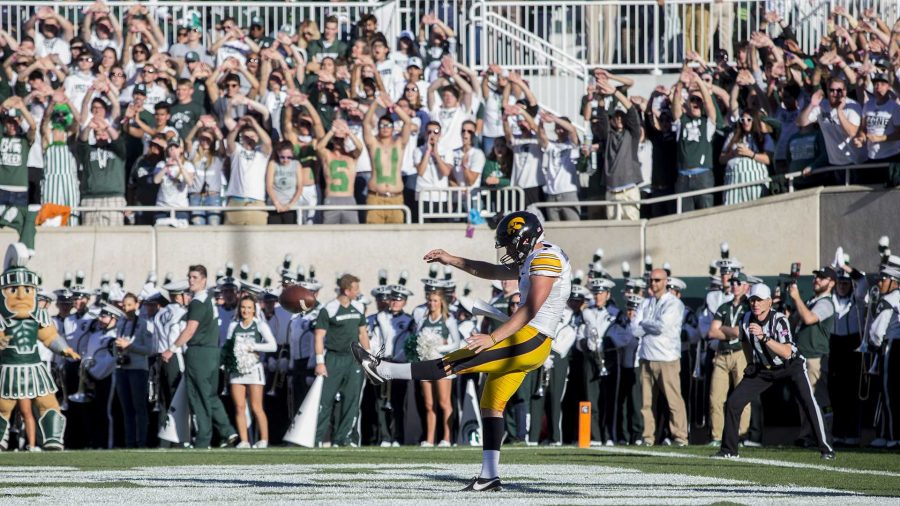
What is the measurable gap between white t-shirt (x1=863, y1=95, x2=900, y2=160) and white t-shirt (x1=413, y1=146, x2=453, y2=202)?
5571 mm

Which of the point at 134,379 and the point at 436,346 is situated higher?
the point at 436,346

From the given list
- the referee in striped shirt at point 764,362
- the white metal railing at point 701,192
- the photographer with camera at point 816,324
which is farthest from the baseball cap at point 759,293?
the white metal railing at point 701,192

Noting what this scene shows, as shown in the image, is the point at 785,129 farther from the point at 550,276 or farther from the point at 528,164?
the point at 550,276

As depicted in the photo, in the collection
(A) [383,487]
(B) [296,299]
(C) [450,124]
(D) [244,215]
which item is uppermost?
(C) [450,124]

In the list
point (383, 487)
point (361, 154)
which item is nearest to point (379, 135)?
point (361, 154)

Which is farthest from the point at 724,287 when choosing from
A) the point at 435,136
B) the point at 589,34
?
the point at 589,34

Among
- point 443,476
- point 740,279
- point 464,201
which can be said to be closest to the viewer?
point 443,476

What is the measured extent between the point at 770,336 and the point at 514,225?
4.77 metres

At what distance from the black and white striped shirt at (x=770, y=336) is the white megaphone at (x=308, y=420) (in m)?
5.35

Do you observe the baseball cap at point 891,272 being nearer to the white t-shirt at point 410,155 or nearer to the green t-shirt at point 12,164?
the white t-shirt at point 410,155

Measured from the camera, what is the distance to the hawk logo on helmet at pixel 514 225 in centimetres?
1091

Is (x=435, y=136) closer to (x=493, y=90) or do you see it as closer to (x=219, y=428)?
(x=493, y=90)

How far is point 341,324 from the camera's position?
18.4 metres

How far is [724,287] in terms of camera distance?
18.5 metres
